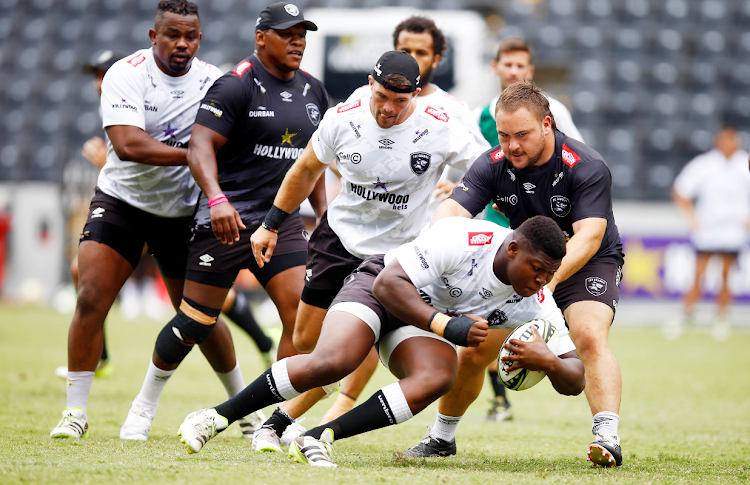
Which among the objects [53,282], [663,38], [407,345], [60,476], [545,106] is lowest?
[53,282]

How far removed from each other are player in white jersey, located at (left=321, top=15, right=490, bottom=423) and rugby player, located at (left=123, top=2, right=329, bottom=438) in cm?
45

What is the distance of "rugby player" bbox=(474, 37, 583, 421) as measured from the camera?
5.25 m

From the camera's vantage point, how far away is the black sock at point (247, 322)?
6.05m

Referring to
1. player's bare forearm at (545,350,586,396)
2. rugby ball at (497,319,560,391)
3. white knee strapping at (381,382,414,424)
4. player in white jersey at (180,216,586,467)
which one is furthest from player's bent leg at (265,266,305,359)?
player's bare forearm at (545,350,586,396)

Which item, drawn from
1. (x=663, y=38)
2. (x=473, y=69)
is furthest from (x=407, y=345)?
(x=663, y=38)

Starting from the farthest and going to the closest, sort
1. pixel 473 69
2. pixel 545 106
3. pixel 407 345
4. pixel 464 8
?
pixel 464 8 < pixel 473 69 < pixel 545 106 < pixel 407 345

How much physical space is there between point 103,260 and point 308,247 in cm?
115

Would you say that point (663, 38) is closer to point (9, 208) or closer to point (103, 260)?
point (9, 208)

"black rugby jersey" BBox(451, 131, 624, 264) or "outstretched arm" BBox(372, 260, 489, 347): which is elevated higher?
"black rugby jersey" BBox(451, 131, 624, 264)

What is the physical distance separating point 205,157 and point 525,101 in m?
1.74

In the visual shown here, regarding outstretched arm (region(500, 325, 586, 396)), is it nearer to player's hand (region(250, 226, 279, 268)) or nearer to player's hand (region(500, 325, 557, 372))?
player's hand (region(500, 325, 557, 372))

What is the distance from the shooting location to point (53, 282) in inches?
619

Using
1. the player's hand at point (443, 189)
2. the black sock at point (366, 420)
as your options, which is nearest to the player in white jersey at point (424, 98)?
the player's hand at point (443, 189)

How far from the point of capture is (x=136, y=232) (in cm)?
477
